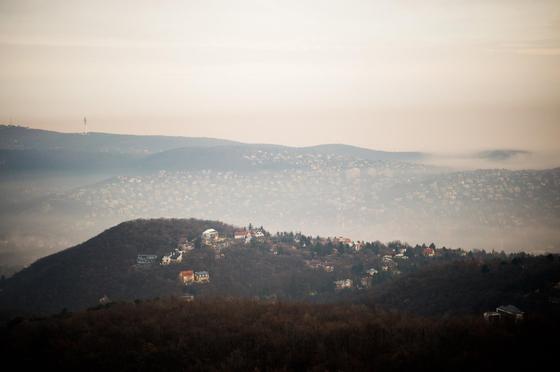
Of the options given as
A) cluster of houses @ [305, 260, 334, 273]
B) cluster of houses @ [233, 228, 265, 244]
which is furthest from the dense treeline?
cluster of houses @ [233, 228, 265, 244]

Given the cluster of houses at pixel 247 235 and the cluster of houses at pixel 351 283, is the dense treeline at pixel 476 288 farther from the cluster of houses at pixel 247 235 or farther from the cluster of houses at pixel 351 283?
the cluster of houses at pixel 247 235

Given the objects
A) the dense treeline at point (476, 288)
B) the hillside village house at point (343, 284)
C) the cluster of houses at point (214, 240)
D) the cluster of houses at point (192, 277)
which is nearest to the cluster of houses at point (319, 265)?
the hillside village house at point (343, 284)

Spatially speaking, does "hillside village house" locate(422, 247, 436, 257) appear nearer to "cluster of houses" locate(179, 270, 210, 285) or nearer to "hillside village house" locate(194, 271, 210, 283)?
"hillside village house" locate(194, 271, 210, 283)

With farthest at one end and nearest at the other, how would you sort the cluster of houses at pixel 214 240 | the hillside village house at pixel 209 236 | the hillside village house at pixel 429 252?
the hillside village house at pixel 209 236 → the cluster of houses at pixel 214 240 → the hillside village house at pixel 429 252

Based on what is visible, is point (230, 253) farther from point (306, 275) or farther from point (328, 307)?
point (328, 307)

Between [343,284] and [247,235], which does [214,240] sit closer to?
[247,235]

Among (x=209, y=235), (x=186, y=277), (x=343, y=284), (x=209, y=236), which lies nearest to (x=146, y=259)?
(x=186, y=277)

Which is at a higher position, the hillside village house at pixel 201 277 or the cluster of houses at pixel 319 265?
the cluster of houses at pixel 319 265

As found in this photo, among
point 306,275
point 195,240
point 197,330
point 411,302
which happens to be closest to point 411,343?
point 197,330
